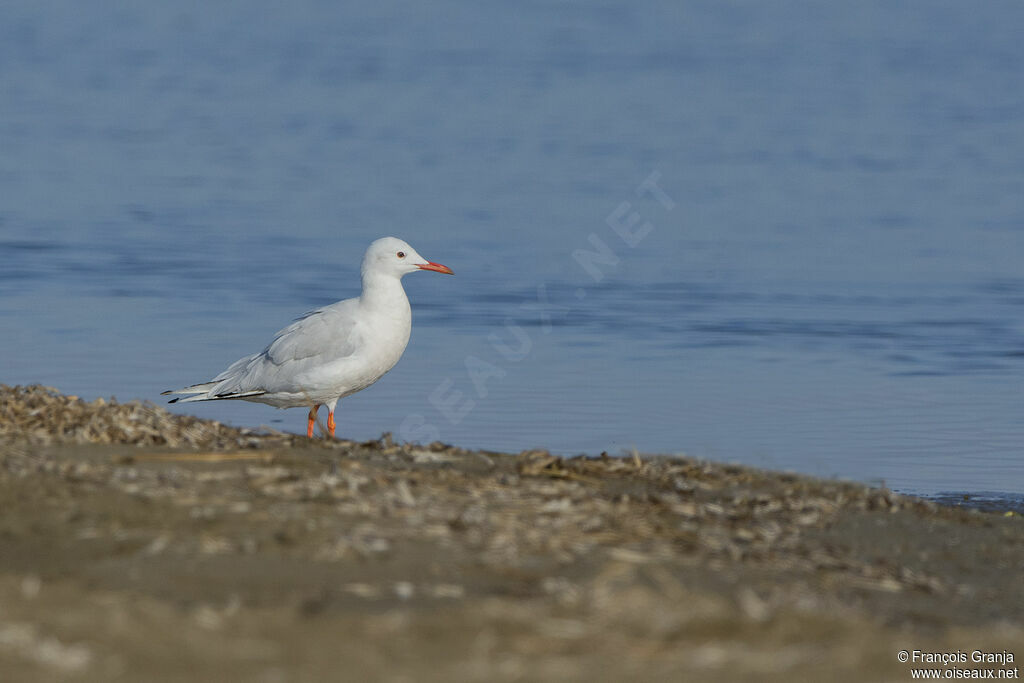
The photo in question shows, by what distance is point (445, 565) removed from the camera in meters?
4.96

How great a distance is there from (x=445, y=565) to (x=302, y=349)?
4680mm

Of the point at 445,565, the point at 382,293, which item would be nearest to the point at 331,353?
the point at 382,293


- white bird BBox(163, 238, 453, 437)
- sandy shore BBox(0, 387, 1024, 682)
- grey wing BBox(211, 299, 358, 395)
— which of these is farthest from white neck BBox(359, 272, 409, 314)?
sandy shore BBox(0, 387, 1024, 682)

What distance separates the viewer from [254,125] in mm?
27938

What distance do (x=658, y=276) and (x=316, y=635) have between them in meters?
12.2

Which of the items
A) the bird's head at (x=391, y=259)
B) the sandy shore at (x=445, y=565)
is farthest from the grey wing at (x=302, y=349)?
the sandy shore at (x=445, y=565)

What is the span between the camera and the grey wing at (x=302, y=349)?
31.1ft

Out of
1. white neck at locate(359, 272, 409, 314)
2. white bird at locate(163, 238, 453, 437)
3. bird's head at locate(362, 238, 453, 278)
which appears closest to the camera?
white bird at locate(163, 238, 453, 437)

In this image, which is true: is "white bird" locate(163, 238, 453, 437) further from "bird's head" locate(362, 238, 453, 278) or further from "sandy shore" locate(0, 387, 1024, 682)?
"sandy shore" locate(0, 387, 1024, 682)

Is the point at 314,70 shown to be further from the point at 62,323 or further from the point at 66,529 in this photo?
the point at 66,529

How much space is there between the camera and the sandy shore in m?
4.01

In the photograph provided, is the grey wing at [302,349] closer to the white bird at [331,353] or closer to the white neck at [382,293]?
the white bird at [331,353]

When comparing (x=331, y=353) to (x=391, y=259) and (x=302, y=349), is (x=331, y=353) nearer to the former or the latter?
(x=302, y=349)

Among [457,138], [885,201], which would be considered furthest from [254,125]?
[885,201]
